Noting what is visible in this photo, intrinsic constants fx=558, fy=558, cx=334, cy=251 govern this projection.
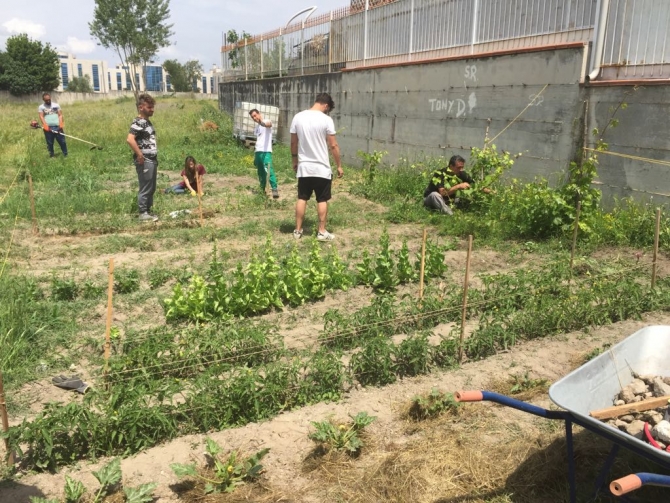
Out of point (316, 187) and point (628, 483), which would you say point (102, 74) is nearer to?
point (316, 187)

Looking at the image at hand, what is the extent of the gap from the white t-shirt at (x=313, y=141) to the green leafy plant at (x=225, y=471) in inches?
168

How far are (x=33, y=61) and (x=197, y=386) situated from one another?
54.6m

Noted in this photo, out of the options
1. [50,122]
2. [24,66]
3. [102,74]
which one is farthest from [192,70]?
[50,122]

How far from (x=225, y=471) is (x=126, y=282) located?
280 cm

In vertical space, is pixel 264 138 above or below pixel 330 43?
below

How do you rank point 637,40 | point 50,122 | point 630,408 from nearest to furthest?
point 630,408, point 637,40, point 50,122

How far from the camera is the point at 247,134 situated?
52.5ft

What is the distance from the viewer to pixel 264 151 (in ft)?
30.7

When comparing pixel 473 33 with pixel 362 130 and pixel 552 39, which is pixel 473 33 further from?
pixel 362 130

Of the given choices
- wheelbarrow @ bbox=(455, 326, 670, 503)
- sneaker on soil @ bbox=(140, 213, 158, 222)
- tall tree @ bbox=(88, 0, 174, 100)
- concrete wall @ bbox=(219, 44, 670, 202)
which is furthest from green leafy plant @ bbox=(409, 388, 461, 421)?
tall tree @ bbox=(88, 0, 174, 100)

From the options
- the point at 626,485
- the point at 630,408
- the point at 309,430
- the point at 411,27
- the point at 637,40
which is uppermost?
the point at 411,27

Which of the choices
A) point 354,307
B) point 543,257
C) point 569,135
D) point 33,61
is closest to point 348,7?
point 569,135

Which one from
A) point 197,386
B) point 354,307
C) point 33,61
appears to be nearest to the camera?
point 197,386

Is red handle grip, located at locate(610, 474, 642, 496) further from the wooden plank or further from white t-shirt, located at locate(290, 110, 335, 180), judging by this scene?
white t-shirt, located at locate(290, 110, 335, 180)
